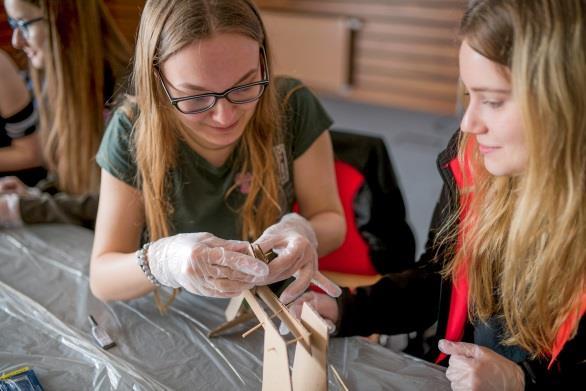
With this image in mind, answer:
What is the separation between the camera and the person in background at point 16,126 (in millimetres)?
1915

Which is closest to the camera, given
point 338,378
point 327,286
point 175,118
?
point 338,378

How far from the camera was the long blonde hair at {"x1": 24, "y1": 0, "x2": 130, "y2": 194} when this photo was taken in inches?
67.9

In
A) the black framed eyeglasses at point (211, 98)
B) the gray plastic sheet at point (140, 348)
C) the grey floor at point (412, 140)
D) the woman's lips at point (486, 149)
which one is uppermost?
the black framed eyeglasses at point (211, 98)

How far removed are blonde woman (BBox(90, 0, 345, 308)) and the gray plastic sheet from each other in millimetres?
71

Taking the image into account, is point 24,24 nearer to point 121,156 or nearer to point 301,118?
point 121,156

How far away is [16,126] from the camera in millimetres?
1954

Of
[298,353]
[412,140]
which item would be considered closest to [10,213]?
[298,353]

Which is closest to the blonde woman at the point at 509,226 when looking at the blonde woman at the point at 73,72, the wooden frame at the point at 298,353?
the wooden frame at the point at 298,353

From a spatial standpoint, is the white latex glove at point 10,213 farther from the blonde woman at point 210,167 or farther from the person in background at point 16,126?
the person in background at point 16,126

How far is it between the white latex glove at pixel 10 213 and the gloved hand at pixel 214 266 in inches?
26.3

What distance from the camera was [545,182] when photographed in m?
0.87

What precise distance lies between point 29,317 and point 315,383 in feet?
2.07

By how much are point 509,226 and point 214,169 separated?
644 mm

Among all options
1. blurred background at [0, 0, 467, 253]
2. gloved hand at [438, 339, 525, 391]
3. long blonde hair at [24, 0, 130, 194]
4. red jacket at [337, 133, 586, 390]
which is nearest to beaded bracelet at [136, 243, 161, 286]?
red jacket at [337, 133, 586, 390]
